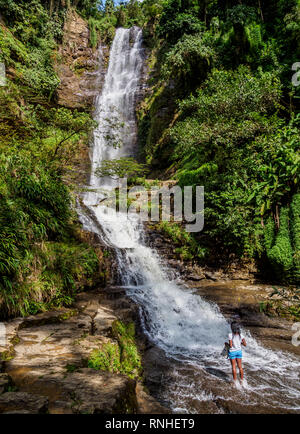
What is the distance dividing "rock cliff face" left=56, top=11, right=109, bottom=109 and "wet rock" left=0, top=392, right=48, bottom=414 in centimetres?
2154

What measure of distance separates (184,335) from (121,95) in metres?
21.6

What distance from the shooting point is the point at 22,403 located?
203 centimetres

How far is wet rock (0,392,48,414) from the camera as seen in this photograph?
1.93 meters

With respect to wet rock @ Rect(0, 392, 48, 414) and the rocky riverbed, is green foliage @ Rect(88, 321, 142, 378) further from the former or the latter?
wet rock @ Rect(0, 392, 48, 414)

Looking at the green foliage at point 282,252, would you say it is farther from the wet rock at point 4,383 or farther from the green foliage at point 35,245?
the wet rock at point 4,383

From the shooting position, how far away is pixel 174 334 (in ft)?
19.6

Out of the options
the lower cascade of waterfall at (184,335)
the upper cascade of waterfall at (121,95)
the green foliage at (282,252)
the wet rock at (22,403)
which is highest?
the upper cascade of waterfall at (121,95)

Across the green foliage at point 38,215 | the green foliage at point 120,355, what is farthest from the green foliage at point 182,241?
the green foliage at point 120,355

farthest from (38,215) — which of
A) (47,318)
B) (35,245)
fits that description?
(47,318)

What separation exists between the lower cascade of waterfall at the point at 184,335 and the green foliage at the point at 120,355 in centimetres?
59

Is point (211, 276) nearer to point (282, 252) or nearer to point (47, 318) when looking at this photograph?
point (282, 252)

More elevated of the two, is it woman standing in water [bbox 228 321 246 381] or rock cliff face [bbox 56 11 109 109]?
rock cliff face [bbox 56 11 109 109]

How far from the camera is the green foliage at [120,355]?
11.5 ft

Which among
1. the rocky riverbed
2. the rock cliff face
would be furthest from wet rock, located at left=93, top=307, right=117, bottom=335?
the rock cliff face
